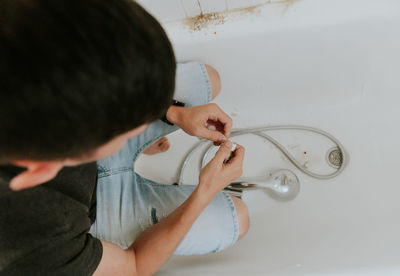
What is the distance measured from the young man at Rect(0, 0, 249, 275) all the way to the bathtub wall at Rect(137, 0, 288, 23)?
14.7 inches

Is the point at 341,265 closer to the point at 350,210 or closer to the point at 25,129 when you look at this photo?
the point at 350,210

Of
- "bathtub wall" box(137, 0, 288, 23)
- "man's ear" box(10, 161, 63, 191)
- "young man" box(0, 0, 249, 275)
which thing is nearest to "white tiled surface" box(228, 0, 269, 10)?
"bathtub wall" box(137, 0, 288, 23)

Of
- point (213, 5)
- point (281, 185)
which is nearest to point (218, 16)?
point (213, 5)

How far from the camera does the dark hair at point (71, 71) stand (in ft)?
0.95

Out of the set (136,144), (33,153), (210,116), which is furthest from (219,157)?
(33,153)

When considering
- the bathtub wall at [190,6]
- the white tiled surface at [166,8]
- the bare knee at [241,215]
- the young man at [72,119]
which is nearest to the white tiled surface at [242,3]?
the bathtub wall at [190,6]

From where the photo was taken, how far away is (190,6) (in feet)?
2.62

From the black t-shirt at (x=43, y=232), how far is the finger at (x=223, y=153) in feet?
0.92

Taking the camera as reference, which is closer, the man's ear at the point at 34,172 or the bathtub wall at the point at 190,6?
the man's ear at the point at 34,172

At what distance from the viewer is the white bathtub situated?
0.75m

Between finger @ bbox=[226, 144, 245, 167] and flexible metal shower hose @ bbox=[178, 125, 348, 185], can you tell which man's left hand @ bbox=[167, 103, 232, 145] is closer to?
finger @ bbox=[226, 144, 245, 167]

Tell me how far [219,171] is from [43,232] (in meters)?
0.35

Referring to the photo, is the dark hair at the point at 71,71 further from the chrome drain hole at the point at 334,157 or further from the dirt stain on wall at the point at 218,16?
the chrome drain hole at the point at 334,157

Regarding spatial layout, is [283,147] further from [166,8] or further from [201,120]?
[166,8]
